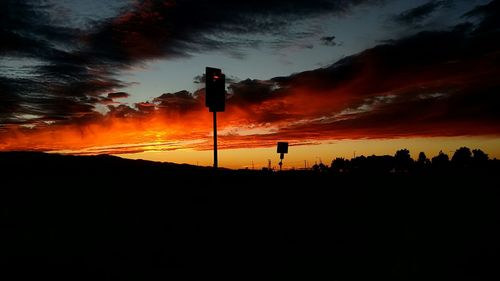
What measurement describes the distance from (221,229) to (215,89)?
25.9 feet

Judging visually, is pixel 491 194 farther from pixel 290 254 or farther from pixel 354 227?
pixel 290 254

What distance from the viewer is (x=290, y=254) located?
1109 centimetres

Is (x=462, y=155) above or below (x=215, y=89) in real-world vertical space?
above

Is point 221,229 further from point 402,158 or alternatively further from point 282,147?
point 402,158

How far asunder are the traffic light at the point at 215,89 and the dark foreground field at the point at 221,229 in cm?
335

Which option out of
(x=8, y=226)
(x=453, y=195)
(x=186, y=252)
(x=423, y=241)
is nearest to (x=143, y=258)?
(x=186, y=252)

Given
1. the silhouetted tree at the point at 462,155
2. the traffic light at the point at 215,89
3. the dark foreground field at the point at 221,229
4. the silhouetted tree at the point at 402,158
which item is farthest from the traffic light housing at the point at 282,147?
the silhouetted tree at the point at 462,155

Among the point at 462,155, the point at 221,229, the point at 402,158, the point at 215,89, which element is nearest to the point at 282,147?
the point at 215,89

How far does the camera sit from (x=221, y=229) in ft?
41.6

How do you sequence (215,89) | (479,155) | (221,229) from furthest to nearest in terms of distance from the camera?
(479,155), (215,89), (221,229)

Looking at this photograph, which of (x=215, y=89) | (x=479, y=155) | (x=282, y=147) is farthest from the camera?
(x=479, y=155)

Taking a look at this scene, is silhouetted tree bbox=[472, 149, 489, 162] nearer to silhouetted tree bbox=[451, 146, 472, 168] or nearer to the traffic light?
silhouetted tree bbox=[451, 146, 472, 168]

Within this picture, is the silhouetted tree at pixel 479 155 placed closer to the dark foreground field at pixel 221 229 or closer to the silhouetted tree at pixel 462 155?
the silhouetted tree at pixel 462 155

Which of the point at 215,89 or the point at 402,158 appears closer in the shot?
the point at 215,89
